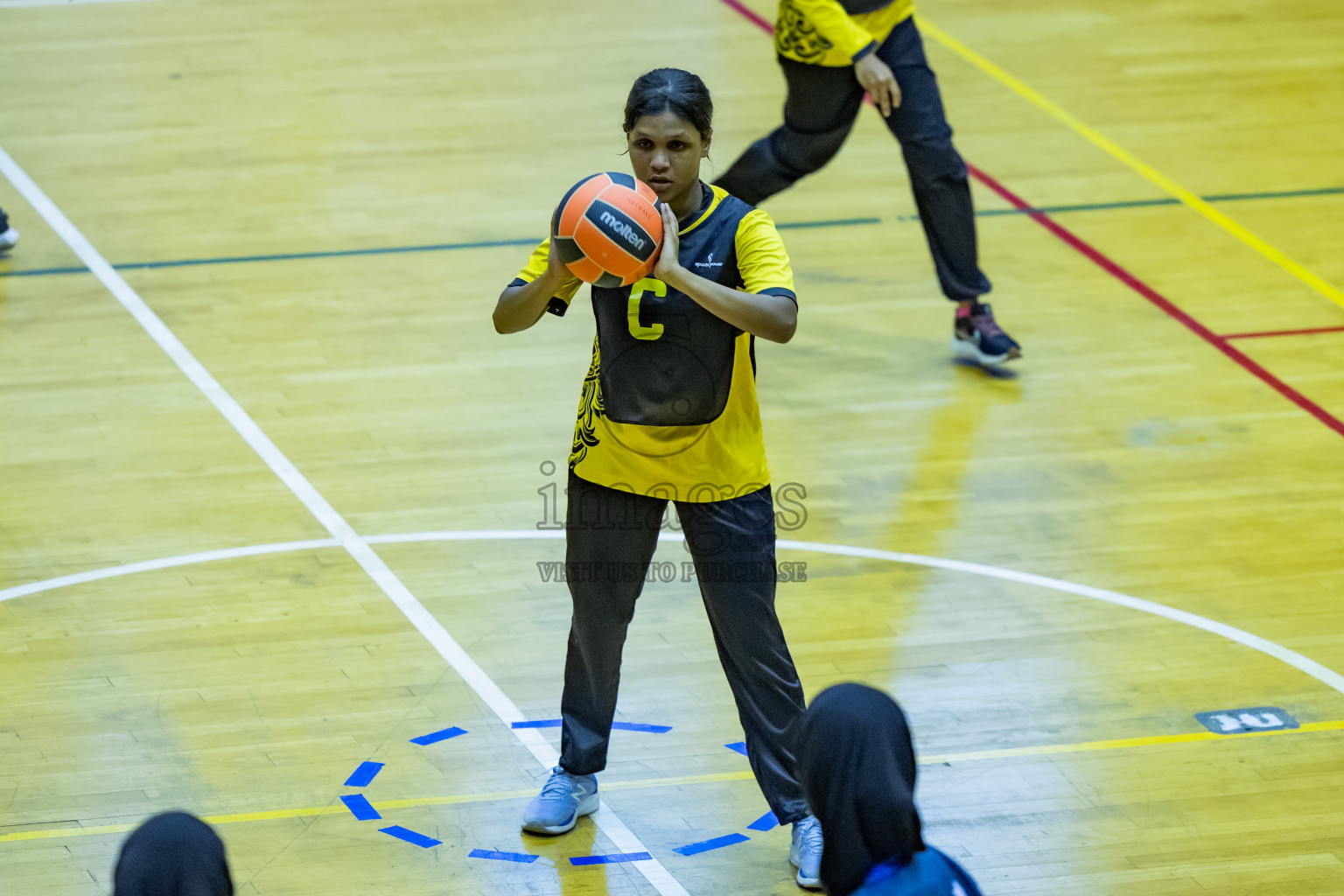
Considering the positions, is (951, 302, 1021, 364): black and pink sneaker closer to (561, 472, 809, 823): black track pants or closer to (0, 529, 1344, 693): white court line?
(0, 529, 1344, 693): white court line

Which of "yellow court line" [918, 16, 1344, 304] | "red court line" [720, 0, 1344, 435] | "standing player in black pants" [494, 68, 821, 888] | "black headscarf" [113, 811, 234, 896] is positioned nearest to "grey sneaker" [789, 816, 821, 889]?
"standing player in black pants" [494, 68, 821, 888]

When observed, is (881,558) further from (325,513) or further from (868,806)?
(868,806)

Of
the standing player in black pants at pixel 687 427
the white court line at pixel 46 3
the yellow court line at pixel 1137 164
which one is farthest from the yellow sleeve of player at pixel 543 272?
the white court line at pixel 46 3

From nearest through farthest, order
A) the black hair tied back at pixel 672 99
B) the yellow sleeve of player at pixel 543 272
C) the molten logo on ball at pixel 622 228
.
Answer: the molten logo on ball at pixel 622 228 → the black hair tied back at pixel 672 99 → the yellow sleeve of player at pixel 543 272

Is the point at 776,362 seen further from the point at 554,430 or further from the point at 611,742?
the point at 611,742

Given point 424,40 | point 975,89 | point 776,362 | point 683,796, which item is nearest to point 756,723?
point 683,796

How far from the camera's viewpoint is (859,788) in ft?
7.19

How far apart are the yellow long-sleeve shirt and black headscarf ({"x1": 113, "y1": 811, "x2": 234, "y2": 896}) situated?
15.5 feet

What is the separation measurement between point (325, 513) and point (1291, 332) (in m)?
4.16

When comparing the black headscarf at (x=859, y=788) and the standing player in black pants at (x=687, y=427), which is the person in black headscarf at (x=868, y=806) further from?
the standing player in black pants at (x=687, y=427)

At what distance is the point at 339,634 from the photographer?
478 centimetres

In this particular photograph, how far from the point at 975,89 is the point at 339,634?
6.32 m

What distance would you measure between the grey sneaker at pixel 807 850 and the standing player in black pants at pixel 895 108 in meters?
3.12

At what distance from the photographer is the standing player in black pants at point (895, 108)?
20.2 ft
